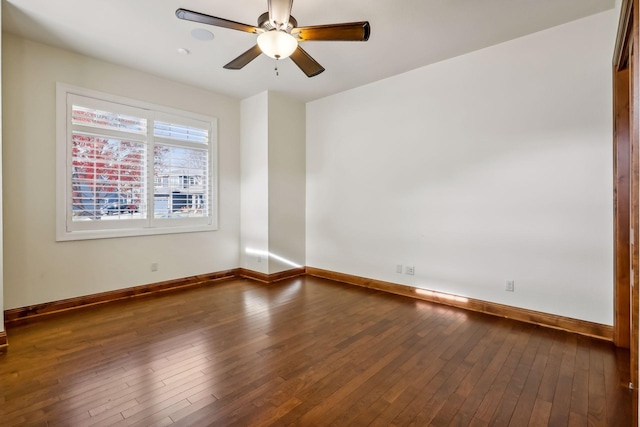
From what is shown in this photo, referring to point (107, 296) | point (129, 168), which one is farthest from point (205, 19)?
→ point (107, 296)

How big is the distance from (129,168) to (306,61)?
2.86 meters

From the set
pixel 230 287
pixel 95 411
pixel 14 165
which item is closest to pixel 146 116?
pixel 14 165

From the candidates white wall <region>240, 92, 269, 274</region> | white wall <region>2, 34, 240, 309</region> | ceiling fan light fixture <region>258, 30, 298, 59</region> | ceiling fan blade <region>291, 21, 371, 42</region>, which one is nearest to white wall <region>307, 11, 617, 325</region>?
white wall <region>240, 92, 269, 274</region>

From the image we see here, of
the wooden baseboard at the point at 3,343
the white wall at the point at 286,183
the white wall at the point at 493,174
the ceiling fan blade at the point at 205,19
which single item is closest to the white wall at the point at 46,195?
the wooden baseboard at the point at 3,343

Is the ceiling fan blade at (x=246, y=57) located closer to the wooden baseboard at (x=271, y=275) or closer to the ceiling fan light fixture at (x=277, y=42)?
the ceiling fan light fixture at (x=277, y=42)

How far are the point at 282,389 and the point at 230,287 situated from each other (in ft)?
9.23

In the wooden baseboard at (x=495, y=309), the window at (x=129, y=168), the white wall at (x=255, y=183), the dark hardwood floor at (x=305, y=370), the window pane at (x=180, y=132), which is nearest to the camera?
the dark hardwood floor at (x=305, y=370)

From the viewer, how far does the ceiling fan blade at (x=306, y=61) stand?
2656mm

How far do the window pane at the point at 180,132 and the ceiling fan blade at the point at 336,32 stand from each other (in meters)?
2.89

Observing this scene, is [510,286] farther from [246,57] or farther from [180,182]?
[180,182]

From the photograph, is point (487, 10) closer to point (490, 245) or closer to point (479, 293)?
point (490, 245)

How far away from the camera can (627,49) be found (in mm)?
2318

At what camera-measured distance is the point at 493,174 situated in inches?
136

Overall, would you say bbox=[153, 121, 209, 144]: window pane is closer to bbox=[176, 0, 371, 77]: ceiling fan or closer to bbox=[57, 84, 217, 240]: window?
bbox=[57, 84, 217, 240]: window
